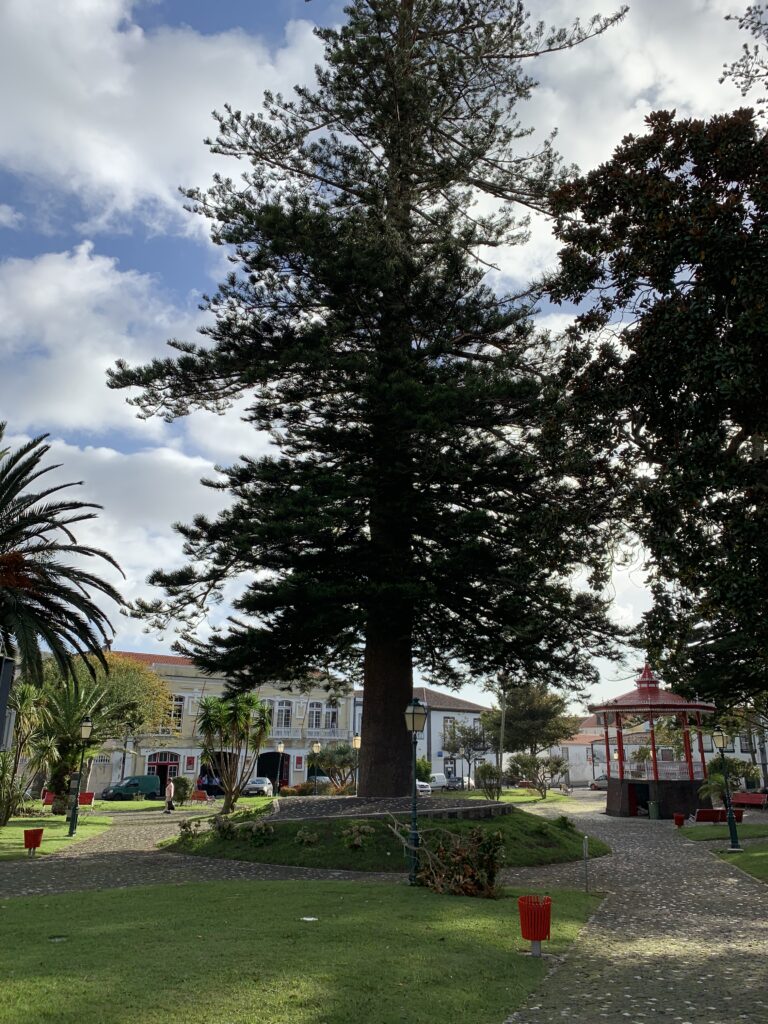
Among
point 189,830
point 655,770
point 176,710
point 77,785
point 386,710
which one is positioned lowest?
point 189,830

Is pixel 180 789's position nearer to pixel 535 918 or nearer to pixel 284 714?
pixel 284 714

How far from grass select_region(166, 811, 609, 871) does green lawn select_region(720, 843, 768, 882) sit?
3459mm

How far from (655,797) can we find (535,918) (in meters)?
27.8

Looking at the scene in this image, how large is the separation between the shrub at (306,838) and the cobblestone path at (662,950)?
168 inches

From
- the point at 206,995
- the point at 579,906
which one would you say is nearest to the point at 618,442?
the point at 579,906

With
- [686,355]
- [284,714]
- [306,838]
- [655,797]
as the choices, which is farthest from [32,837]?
[284,714]

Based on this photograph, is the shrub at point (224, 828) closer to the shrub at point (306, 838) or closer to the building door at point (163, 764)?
the shrub at point (306, 838)

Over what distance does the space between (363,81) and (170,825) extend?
24.0 m

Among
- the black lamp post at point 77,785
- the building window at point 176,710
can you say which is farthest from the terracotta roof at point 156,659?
the black lamp post at point 77,785

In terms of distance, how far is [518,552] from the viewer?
19.9m

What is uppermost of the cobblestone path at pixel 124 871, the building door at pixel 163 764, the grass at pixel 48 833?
the building door at pixel 163 764

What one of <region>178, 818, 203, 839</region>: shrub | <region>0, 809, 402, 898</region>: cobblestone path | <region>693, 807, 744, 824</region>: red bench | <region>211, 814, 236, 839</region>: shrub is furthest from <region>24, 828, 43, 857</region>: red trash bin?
<region>693, 807, 744, 824</region>: red bench

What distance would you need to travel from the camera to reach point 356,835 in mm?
17203

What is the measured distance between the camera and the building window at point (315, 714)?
216ft
